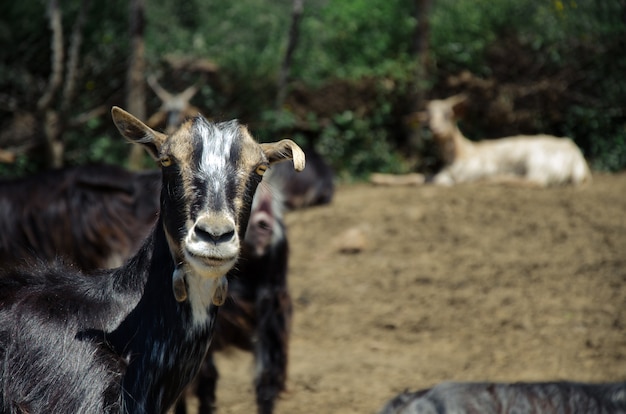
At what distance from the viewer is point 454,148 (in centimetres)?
1323

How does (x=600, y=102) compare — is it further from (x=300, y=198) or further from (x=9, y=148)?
(x=9, y=148)

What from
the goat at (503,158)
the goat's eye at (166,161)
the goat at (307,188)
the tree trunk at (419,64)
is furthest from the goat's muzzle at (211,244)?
the tree trunk at (419,64)

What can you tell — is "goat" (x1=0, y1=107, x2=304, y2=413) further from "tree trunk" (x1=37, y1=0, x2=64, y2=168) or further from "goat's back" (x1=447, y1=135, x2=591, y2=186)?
"goat's back" (x1=447, y1=135, x2=591, y2=186)

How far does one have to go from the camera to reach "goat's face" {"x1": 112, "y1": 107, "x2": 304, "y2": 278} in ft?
10.5

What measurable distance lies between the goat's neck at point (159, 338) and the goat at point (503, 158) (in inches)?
355

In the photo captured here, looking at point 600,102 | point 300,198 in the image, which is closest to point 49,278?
point 300,198

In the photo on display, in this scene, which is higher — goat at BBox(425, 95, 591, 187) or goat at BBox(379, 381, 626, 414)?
goat at BBox(379, 381, 626, 414)

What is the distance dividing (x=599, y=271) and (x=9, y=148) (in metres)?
8.16

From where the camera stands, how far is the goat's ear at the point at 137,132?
3.58 meters

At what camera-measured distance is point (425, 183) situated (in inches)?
508

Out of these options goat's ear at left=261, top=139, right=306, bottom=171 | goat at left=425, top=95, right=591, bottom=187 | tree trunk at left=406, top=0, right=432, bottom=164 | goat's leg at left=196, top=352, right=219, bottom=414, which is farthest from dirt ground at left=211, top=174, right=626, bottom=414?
tree trunk at left=406, top=0, right=432, bottom=164

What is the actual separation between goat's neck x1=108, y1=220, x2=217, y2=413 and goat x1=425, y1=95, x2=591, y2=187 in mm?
9014

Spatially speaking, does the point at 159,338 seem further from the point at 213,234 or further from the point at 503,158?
the point at 503,158

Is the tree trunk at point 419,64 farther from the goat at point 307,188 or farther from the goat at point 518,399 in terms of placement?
the goat at point 518,399
